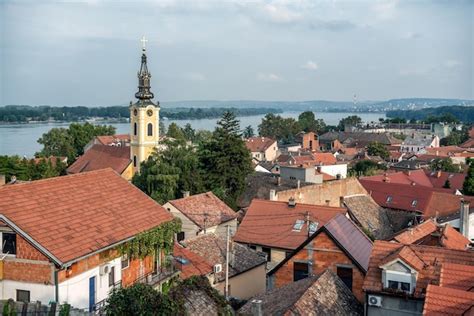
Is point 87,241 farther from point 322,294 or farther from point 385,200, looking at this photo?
point 385,200

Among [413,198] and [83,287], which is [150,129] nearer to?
[413,198]

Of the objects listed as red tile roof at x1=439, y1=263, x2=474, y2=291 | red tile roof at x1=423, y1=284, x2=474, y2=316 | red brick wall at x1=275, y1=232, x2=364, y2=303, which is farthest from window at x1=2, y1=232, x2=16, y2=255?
red tile roof at x1=439, y1=263, x2=474, y2=291

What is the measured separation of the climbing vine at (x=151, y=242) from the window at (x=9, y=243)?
10.4 ft

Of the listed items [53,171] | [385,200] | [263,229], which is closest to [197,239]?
[263,229]

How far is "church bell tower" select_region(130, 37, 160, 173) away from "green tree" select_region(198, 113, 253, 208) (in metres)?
13.2

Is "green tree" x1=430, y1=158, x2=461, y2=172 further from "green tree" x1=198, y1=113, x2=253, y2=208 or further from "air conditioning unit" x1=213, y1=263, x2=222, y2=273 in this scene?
"air conditioning unit" x1=213, y1=263, x2=222, y2=273

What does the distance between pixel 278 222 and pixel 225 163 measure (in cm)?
1749

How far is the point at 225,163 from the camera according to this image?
45312 mm

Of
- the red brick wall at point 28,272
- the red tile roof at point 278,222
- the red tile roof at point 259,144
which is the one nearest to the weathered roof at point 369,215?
the red tile roof at point 278,222

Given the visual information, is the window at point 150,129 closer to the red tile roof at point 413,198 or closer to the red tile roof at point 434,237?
the red tile roof at point 413,198

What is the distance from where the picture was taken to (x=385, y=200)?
4512 centimetres

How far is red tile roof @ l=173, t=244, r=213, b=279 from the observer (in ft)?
70.1

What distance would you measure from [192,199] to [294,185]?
11920mm

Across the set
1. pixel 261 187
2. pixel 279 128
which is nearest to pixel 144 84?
pixel 261 187
